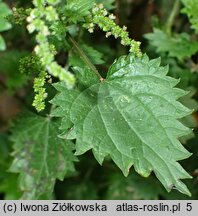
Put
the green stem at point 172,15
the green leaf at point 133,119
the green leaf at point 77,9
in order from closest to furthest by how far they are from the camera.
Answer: the green leaf at point 133,119 < the green leaf at point 77,9 < the green stem at point 172,15

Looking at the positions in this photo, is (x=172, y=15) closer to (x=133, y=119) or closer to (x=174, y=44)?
(x=174, y=44)

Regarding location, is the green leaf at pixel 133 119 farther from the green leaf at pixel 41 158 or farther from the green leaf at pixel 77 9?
the green leaf at pixel 41 158

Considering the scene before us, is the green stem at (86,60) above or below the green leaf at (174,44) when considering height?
above

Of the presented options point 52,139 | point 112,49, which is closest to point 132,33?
point 112,49

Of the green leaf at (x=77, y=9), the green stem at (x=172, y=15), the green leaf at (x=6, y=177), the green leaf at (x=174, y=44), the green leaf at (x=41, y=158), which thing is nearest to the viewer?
the green leaf at (x=77, y=9)

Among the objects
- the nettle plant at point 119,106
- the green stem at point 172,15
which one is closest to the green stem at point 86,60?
the nettle plant at point 119,106

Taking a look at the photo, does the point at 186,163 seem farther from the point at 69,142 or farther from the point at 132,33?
the point at 132,33

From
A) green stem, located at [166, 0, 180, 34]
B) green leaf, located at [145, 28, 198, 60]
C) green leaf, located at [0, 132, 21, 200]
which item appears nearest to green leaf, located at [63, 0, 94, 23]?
green leaf, located at [145, 28, 198, 60]
